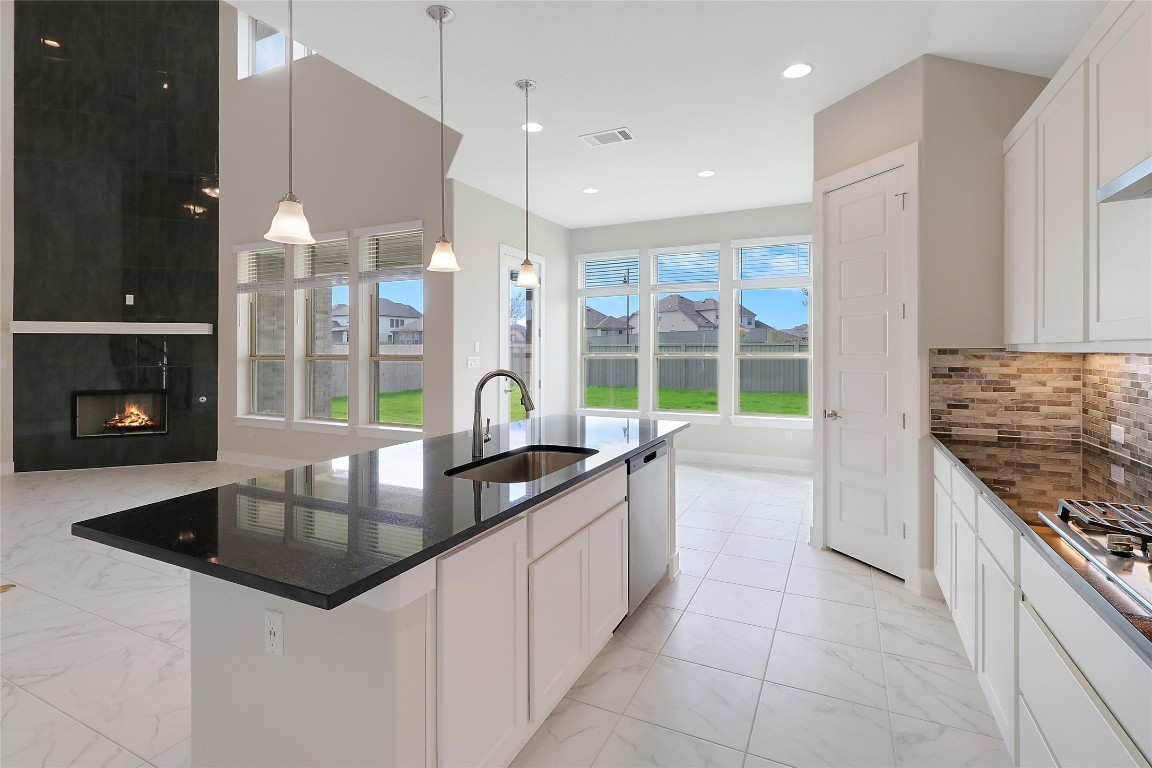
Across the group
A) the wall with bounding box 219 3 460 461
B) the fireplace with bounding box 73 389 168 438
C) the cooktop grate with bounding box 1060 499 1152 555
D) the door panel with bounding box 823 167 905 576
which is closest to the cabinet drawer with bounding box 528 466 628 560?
the cooktop grate with bounding box 1060 499 1152 555

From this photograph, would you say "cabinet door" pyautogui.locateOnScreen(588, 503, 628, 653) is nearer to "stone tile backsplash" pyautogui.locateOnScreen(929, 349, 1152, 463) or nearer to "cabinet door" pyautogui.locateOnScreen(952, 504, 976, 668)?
"cabinet door" pyautogui.locateOnScreen(952, 504, 976, 668)

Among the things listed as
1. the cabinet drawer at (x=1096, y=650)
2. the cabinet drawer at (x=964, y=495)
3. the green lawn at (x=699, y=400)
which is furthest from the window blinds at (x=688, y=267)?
the cabinet drawer at (x=1096, y=650)

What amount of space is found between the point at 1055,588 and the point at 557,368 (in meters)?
6.00

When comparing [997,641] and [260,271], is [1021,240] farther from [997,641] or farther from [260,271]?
[260,271]

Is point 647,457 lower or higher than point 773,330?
lower

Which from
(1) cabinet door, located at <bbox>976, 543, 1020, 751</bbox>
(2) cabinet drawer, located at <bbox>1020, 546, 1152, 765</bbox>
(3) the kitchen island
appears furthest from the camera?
(1) cabinet door, located at <bbox>976, 543, 1020, 751</bbox>

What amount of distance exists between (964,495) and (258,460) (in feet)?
22.2

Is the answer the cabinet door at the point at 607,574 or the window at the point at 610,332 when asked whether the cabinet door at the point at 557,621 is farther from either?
the window at the point at 610,332

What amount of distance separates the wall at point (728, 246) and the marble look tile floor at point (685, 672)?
2632mm

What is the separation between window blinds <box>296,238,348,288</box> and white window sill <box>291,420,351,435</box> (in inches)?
58.1

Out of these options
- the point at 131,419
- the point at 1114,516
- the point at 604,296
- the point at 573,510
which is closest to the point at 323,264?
the point at 131,419

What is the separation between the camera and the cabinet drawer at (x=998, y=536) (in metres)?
1.62

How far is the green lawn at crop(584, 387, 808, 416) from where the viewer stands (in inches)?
253

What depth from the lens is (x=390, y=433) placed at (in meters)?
5.66
